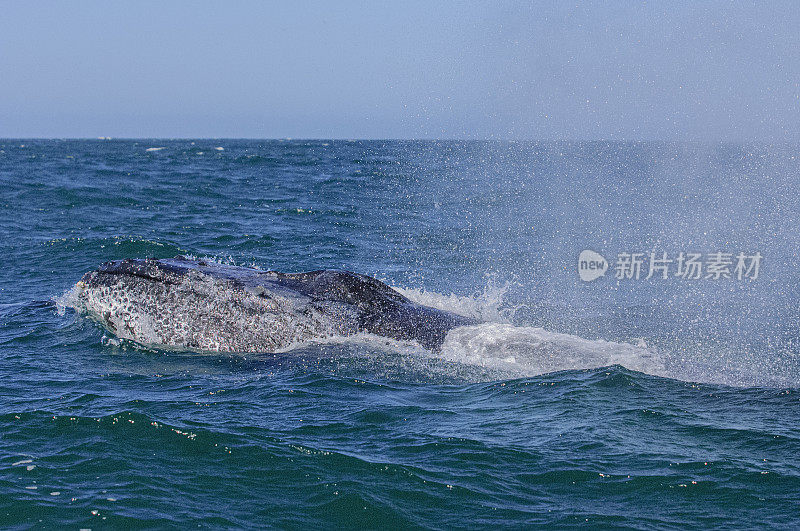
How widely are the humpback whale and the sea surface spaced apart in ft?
0.92

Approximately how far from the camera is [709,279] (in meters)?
15.0

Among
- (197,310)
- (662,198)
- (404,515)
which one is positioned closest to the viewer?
(404,515)

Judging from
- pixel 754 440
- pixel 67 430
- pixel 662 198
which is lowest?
pixel 67 430

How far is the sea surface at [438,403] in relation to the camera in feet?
17.6

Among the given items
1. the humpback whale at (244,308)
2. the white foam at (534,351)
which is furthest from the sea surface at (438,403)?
the humpback whale at (244,308)

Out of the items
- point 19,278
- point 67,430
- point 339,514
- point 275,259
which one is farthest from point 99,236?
point 339,514

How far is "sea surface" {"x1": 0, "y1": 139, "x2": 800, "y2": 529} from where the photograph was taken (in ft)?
17.6

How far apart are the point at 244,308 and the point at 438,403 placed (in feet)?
10.5

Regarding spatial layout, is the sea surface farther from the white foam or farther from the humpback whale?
the humpback whale

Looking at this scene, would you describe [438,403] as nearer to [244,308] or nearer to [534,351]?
[534,351]

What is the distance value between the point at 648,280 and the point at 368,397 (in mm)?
9044

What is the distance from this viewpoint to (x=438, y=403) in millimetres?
7680

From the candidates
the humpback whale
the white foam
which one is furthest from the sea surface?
the humpback whale

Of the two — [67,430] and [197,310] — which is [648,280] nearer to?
[197,310]
